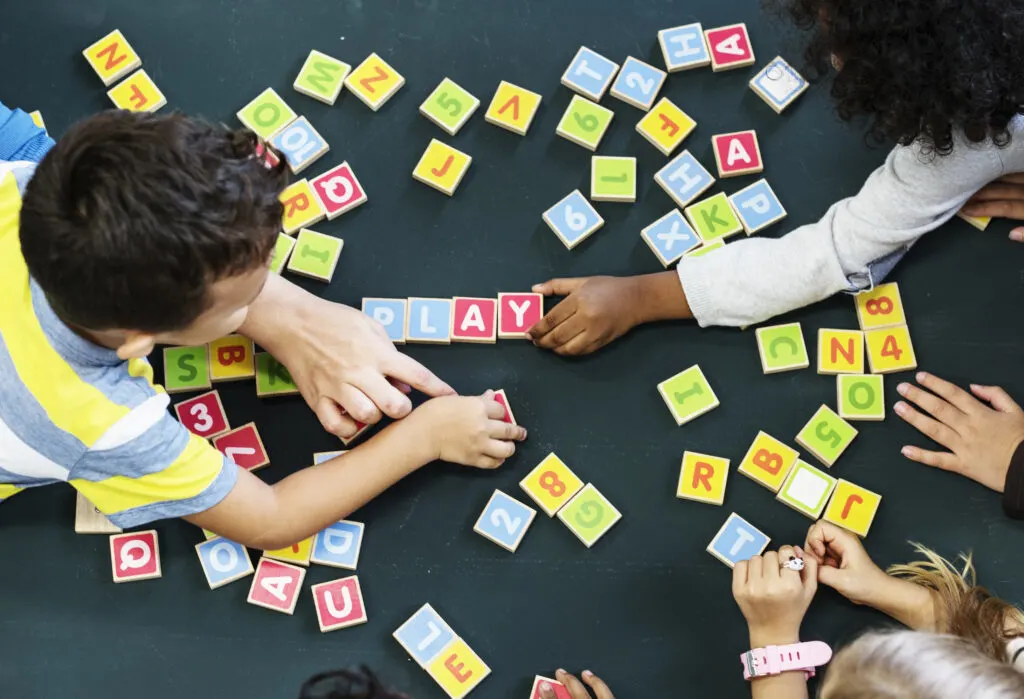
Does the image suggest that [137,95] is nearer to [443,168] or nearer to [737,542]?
[443,168]

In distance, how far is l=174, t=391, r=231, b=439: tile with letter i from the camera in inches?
50.2

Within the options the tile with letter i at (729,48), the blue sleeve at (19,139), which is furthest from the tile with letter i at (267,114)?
the tile with letter i at (729,48)

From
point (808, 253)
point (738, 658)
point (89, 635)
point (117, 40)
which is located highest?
point (808, 253)

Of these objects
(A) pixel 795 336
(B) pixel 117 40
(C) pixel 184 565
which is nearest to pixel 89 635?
(C) pixel 184 565

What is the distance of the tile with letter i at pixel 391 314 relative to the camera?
1.30 meters

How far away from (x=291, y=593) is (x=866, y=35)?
899 mm

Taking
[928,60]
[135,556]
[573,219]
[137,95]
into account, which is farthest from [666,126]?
[135,556]

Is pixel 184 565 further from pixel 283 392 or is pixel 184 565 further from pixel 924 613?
pixel 924 613

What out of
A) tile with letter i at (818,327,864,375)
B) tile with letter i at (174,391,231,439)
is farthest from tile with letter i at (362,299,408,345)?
tile with letter i at (818,327,864,375)

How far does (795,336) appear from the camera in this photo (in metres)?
1.29

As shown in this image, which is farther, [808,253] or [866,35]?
[808,253]

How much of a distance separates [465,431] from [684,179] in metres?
0.46

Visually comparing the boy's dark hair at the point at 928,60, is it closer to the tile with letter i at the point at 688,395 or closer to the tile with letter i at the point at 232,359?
the tile with letter i at the point at 688,395

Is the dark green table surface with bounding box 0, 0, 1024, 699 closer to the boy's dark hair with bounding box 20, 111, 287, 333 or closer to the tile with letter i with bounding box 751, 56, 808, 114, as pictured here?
the tile with letter i with bounding box 751, 56, 808, 114
